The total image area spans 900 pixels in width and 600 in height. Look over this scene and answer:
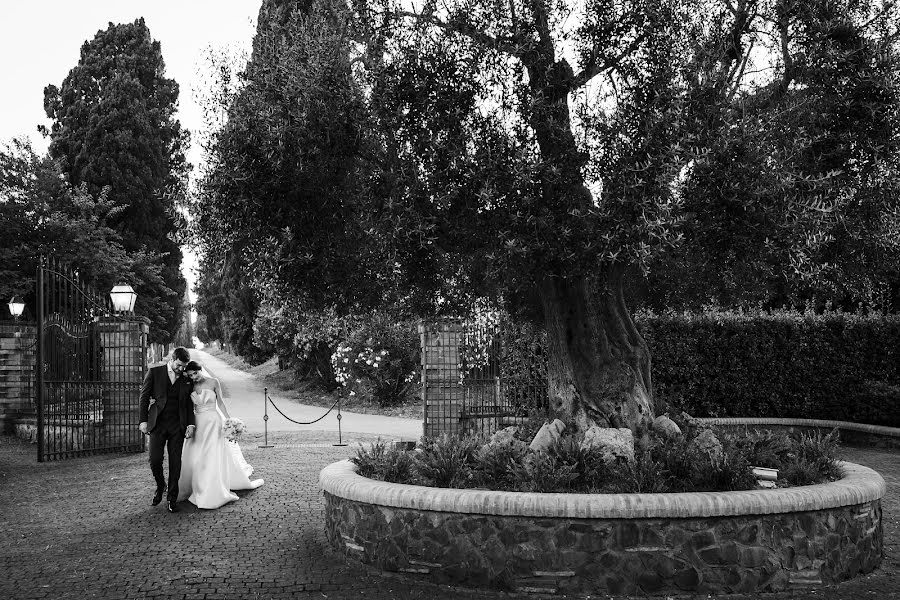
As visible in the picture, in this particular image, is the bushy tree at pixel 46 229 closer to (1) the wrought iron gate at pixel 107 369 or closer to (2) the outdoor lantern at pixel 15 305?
(2) the outdoor lantern at pixel 15 305

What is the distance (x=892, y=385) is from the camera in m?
15.6

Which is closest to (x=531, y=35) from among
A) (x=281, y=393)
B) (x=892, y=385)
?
(x=892, y=385)

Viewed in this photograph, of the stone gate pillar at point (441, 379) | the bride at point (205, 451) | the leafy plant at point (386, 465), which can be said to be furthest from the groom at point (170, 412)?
the stone gate pillar at point (441, 379)

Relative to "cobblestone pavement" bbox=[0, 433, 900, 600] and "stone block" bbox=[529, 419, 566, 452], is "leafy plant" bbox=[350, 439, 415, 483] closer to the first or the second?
"cobblestone pavement" bbox=[0, 433, 900, 600]

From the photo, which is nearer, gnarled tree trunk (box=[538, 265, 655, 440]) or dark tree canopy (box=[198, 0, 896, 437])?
dark tree canopy (box=[198, 0, 896, 437])

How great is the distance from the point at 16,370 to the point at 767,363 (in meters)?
16.1

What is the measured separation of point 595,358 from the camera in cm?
834

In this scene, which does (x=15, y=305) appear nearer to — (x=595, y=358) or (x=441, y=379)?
(x=441, y=379)

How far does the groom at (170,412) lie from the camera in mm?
9094

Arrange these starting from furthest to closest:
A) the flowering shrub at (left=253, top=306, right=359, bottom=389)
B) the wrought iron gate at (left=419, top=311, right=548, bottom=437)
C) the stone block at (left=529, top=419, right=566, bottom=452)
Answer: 1. the flowering shrub at (left=253, top=306, right=359, bottom=389)
2. the wrought iron gate at (left=419, top=311, right=548, bottom=437)
3. the stone block at (left=529, top=419, right=566, bottom=452)

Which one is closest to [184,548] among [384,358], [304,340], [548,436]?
[548,436]

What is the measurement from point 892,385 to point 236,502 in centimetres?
1259

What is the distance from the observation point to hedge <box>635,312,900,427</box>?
52.6ft

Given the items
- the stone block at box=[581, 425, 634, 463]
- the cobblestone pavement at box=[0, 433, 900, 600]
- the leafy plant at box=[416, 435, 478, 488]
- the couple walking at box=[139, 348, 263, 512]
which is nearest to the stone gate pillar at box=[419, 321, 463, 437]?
the cobblestone pavement at box=[0, 433, 900, 600]
